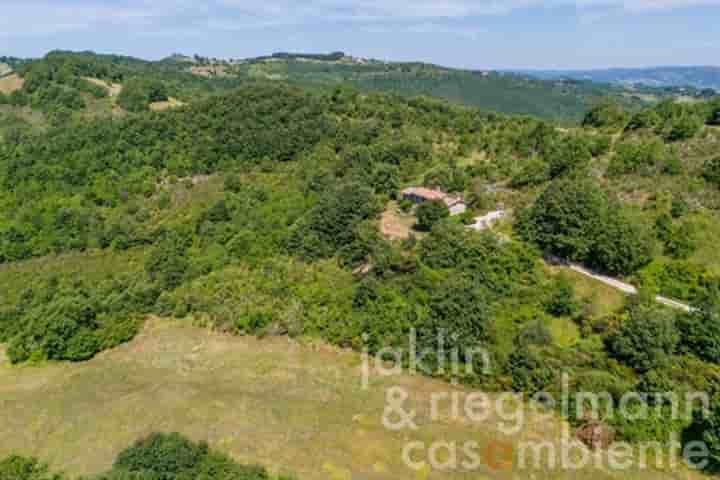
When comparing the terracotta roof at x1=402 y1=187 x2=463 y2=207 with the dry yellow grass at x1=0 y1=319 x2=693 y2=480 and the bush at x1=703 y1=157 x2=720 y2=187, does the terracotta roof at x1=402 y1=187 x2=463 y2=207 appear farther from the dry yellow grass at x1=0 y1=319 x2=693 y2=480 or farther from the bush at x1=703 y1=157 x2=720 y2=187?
the bush at x1=703 y1=157 x2=720 y2=187

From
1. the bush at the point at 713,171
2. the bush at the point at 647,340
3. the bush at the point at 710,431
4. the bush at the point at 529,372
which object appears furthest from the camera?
the bush at the point at 713,171

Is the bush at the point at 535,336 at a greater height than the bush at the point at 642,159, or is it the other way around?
the bush at the point at 642,159

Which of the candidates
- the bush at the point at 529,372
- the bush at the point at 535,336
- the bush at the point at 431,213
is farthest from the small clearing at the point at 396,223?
the bush at the point at 529,372

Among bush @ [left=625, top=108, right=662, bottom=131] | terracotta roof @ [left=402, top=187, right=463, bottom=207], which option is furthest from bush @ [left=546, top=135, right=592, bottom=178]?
terracotta roof @ [left=402, top=187, right=463, bottom=207]

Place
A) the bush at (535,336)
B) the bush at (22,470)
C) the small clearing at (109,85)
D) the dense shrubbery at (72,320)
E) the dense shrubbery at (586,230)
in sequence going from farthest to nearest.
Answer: the small clearing at (109,85) < the dense shrubbery at (72,320) < the dense shrubbery at (586,230) < the bush at (535,336) < the bush at (22,470)

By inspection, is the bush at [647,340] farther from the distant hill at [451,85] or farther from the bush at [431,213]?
the distant hill at [451,85]

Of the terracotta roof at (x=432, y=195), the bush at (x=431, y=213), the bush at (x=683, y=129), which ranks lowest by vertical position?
the bush at (x=431, y=213)

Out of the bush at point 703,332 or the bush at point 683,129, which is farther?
the bush at point 683,129

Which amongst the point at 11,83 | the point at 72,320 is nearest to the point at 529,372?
the point at 72,320

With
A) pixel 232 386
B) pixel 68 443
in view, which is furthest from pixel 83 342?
pixel 232 386
